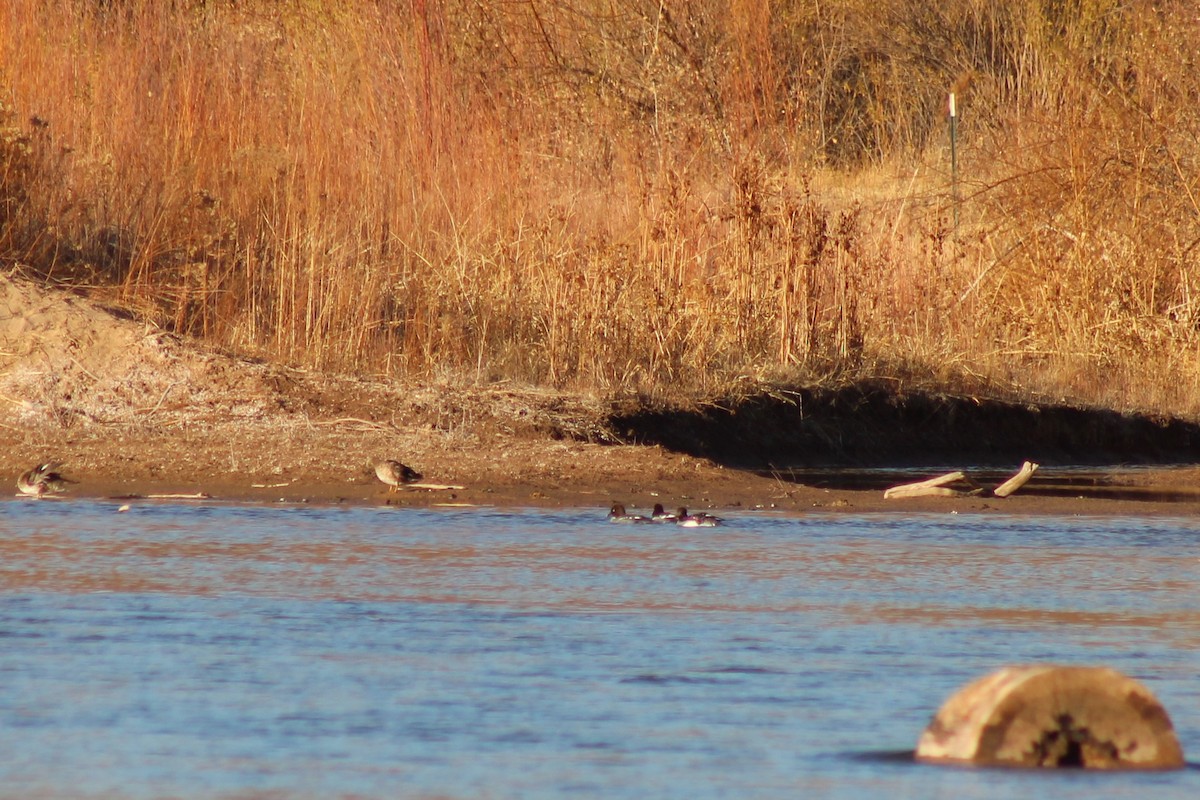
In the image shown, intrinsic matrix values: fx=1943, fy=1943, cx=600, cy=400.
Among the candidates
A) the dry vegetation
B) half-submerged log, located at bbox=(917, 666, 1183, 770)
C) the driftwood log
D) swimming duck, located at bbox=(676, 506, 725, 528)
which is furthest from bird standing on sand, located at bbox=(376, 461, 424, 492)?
half-submerged log, located at bbox=(917, 666, 1183, 770)

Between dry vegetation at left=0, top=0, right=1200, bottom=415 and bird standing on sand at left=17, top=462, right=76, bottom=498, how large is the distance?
1.85 meters

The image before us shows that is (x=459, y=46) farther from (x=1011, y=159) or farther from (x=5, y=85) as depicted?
(x=1011, y=159)

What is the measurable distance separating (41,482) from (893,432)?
5.09 m

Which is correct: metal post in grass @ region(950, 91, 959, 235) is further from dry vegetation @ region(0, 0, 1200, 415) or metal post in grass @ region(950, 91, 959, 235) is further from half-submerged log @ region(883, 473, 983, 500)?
half-submerged log @ region(883, 473, 983, 500)

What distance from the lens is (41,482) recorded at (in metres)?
8.84

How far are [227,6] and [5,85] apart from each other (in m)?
4.78

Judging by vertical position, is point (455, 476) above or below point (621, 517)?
above

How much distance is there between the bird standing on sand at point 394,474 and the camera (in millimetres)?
8898

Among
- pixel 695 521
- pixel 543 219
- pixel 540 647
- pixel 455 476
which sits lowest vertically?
pixel 540 647

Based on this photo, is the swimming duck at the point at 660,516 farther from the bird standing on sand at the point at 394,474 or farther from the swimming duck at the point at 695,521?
the bird standing on sand at the point at 394,474

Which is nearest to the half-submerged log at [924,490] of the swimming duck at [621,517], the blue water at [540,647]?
the blue water at [540,647]

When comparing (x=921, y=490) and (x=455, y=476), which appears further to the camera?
(x=455, y=476)

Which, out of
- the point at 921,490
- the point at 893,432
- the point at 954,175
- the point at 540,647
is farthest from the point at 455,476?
the point at 954,175

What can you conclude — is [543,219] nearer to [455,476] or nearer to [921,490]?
[455,476]
